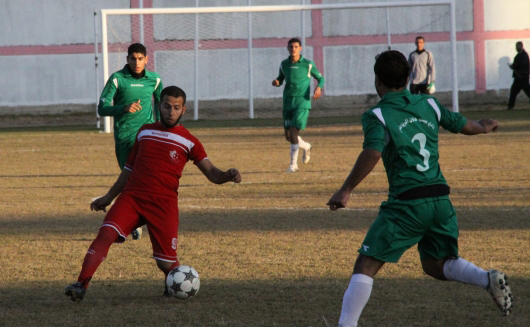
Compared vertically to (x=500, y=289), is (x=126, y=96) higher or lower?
higher

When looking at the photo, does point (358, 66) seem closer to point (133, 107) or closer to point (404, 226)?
point (133, 107)

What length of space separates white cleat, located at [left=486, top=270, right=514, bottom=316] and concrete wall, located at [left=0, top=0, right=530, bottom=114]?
23100 millimetres

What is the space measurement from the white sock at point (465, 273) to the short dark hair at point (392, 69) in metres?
0.98

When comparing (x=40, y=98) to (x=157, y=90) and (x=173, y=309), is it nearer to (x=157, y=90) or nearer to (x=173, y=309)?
(x=157, y=90)

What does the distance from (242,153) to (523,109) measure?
13.6 meters

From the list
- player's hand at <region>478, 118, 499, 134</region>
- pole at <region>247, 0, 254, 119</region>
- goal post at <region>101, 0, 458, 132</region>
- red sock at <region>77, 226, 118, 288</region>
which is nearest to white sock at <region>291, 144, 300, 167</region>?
red sock at <region>77, 226, 118, 288</region>

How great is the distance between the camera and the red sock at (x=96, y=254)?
4.70 meters

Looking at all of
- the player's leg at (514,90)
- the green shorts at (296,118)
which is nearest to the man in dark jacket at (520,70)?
the player's leg at (514,90)

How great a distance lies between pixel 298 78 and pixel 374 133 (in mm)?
8863

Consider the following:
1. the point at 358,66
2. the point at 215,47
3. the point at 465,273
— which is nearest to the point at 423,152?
the point at 465,273

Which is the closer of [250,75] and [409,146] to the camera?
[409,146]

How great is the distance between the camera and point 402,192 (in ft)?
12.8

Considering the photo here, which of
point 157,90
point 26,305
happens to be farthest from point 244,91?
point 26,305

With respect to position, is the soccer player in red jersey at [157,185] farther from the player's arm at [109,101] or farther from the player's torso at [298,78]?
the player's torso at [298,78]
